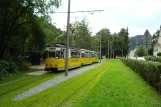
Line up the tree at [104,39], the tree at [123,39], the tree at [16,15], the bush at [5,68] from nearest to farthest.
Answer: the bush at [5,68]
the tree at [16,15]
the tree at [123,39]
the tree at [104,39]

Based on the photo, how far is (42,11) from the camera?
25422 mm

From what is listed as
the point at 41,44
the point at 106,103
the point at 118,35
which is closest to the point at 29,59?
the point at 41,44

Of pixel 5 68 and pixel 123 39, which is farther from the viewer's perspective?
pixel 123 39

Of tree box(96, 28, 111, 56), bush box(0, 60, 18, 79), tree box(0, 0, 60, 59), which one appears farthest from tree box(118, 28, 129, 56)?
bush box(0, 60, 18, 79)

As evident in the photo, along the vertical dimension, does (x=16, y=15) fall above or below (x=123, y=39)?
below

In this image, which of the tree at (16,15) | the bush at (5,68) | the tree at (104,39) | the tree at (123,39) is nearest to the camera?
the bush at (5,68)

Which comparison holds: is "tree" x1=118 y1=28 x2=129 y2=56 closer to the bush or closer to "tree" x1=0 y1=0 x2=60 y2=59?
"tree" x1=0 y1=0 x2=60 y2=59

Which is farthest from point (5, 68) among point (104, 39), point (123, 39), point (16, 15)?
point (104, 39)

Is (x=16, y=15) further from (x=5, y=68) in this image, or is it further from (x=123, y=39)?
(x=123, y=39)

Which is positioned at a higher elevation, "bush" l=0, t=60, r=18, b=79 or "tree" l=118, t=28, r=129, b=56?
"tree" l=118, t=28, r=129, b=56

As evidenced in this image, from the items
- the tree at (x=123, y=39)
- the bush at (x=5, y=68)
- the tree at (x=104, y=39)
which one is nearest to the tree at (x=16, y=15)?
the bush at (x=5, y=68)

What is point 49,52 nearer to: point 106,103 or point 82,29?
point 106,103

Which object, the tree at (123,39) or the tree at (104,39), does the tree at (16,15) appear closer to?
the tree at (104,39)

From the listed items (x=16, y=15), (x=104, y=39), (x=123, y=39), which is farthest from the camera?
(x=104, y=39)
